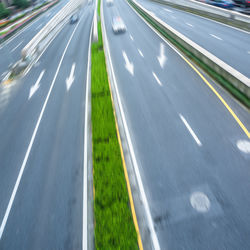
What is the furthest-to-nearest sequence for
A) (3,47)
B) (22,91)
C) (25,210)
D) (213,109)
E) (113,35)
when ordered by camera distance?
(3,47) < (113,35) < (22,91) < (213,109) < (25,210)

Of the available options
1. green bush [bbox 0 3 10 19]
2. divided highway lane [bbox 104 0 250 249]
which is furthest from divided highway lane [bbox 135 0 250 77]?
green bush [bbox 0 3 10 19]

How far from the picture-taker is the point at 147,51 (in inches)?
930

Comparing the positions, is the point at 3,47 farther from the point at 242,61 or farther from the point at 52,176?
the point at 242,61

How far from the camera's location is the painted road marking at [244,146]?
9.73 metres

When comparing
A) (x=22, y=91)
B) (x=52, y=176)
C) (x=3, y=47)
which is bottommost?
(x=3, y=47)

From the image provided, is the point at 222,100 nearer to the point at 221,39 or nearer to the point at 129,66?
the point at 129,66

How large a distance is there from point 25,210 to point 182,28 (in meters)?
29.2

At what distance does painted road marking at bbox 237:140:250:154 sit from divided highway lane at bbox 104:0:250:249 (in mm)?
229

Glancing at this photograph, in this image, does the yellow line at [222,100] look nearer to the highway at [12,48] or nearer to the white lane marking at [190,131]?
the white lane marking at [190,131]

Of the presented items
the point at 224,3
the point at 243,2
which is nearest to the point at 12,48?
the point at 224,3

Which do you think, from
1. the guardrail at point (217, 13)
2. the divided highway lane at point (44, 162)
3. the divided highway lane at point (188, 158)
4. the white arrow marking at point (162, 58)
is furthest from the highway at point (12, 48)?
the guardrail at point (217, 13)

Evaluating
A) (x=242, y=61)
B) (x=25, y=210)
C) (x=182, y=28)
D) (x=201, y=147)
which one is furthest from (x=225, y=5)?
(x=25, y=210)

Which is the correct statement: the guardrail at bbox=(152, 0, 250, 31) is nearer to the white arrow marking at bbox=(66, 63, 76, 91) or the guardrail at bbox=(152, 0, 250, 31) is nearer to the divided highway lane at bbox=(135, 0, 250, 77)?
the divided highway lane at bbox=(135, 0, 250, 77)

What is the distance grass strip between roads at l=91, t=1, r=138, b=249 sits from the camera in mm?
7305
